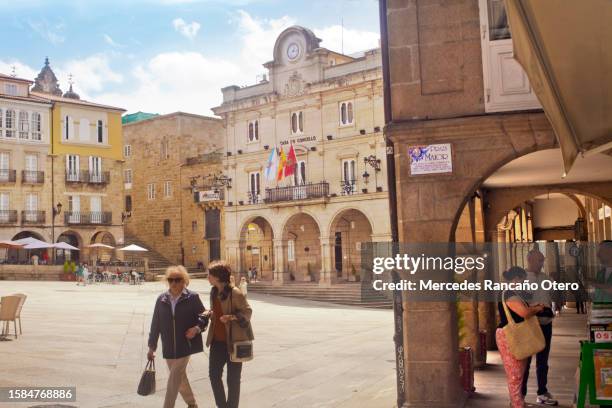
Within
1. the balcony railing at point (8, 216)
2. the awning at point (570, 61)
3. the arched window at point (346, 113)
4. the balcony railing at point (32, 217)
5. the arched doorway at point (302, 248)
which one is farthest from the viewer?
the balcony railing at point (32, 217)

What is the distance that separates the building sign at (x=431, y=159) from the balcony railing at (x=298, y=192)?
1138 inches

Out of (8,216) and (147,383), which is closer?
(147,383)

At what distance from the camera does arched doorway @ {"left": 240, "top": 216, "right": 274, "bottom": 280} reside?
4078 centimetres

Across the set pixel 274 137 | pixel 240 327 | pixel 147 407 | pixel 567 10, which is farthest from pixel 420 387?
pixel 274 137

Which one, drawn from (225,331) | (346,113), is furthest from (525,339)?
(346,113)

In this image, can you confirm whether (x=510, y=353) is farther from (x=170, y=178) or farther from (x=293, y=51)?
(x=170, y=178)

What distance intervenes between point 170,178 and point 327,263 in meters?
19.6

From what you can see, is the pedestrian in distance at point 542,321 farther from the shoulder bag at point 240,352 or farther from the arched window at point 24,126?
the arched window at point 24,126

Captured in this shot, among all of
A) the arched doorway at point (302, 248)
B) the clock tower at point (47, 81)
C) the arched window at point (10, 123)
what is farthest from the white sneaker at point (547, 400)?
the clock tower at point (47, 81)

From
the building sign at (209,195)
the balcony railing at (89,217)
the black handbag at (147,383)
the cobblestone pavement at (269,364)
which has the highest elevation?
the building sign at (209,195)

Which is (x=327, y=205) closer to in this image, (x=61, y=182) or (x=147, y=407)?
(x=61, y=182)

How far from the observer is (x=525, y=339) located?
20.9ft

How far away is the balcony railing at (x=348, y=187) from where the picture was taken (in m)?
35.0

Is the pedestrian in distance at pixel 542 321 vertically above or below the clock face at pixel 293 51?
below
